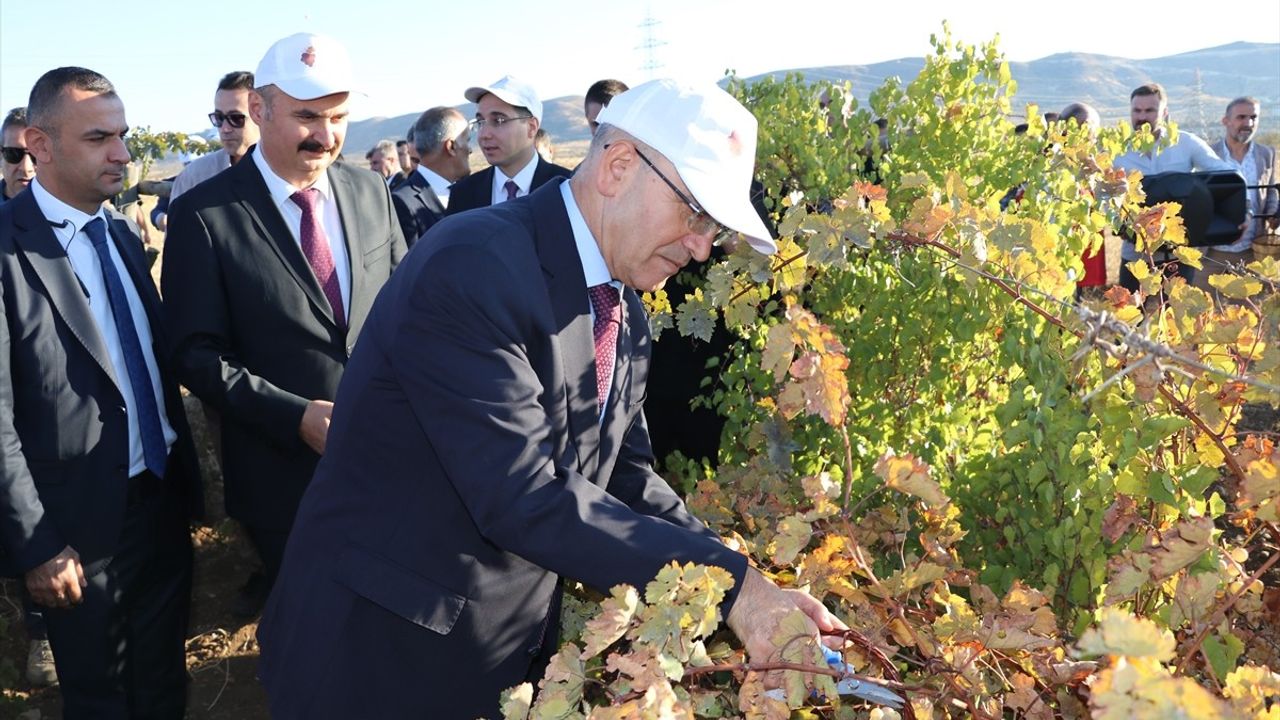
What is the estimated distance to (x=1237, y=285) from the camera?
188 centimetres

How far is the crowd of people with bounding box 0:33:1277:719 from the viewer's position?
1614mm

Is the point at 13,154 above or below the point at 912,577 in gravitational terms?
above

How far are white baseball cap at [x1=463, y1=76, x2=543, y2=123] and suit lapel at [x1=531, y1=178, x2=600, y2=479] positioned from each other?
10.8ft

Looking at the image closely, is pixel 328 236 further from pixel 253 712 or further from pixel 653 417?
pixel 253 712

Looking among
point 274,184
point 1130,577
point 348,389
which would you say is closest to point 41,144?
point 274,184

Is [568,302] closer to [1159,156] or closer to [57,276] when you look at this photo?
[57,276]

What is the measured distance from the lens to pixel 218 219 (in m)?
2.96

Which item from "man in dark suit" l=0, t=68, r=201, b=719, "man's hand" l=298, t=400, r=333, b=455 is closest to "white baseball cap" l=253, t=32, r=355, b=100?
"man in dark suit" l=0, t=68, r=201, b=719

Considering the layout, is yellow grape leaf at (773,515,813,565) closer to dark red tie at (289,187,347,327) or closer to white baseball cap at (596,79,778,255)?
white baseball cap at (596,79,778,255)

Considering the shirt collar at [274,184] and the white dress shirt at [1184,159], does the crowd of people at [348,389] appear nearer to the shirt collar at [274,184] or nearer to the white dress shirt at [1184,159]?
the shirt collar at [274,184]

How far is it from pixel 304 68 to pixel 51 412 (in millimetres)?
1166

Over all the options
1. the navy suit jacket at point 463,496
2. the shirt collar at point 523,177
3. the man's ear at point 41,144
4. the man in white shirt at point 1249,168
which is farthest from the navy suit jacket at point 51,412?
the man in white shirt at point 1249,168

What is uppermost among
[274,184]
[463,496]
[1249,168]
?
[274,184]

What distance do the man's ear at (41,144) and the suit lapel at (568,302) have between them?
187 cm
